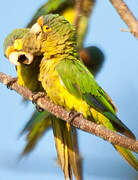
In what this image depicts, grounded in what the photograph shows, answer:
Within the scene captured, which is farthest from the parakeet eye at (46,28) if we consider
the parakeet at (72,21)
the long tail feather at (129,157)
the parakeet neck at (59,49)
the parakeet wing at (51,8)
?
the parakeet wing at (51,8)

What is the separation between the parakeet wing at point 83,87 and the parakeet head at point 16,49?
0.36 metres

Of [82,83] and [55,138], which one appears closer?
[82,83]

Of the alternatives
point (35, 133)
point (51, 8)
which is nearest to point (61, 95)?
point (35, 133)

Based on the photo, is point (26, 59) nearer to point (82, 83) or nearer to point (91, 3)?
point (82, 83)

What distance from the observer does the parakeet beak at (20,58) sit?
3.17 m

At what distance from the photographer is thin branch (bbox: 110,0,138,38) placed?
7.34 feet

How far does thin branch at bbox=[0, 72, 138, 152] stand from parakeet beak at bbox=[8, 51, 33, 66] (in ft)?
0.52

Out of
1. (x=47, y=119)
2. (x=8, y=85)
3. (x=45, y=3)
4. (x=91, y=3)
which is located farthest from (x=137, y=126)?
(x=45, y=3)

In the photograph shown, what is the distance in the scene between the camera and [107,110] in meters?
2.94

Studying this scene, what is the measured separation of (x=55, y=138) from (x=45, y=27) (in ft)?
3.08

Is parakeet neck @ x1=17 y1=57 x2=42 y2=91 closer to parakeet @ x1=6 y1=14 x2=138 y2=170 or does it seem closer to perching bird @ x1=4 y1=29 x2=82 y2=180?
perching bird @ x1=4 y1=29 x2=82 y2=180

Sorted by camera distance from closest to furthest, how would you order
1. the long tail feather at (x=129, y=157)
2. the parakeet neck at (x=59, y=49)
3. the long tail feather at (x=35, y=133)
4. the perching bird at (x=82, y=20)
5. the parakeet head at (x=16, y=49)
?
the long tail feather at (x=129, y=157)
the parakeet neck at (x=59, y=49)
the parakeet head at (x=16, y=49)
the long tail feather at (x=35, y=133)
the perching bird at (x=82, y=20)

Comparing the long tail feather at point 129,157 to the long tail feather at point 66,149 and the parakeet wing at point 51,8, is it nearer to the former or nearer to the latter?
the long tail feather at point 66,149

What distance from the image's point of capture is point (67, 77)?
2945 millimetres
